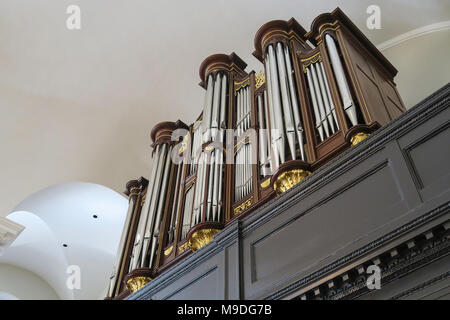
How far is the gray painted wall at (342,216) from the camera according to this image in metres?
2.81

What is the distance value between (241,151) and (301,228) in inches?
89.7

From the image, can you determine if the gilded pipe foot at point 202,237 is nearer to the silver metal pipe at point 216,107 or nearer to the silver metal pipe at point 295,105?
the silver metal pipe at point 295,105

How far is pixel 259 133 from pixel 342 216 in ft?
8.25

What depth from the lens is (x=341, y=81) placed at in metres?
4.99

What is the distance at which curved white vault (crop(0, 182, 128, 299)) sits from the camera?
29.3 feet

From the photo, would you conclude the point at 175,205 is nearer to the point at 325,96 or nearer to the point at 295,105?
the point at 295,105

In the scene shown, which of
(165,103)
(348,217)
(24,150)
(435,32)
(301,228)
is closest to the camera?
(348,217)

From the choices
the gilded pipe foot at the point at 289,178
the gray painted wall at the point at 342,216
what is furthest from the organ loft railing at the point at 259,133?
the gray painted wall at the point at 342,216

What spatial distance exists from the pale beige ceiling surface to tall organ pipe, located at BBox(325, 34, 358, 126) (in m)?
2.61

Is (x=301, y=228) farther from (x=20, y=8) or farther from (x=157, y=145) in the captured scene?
(x=20, y=8)

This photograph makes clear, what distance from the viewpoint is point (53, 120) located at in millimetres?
9000

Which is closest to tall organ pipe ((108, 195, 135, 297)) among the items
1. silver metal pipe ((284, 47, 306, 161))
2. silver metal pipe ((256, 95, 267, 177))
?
silver metal pipe ((256, 95, 267, 177))

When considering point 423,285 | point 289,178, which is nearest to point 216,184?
point 289,178
